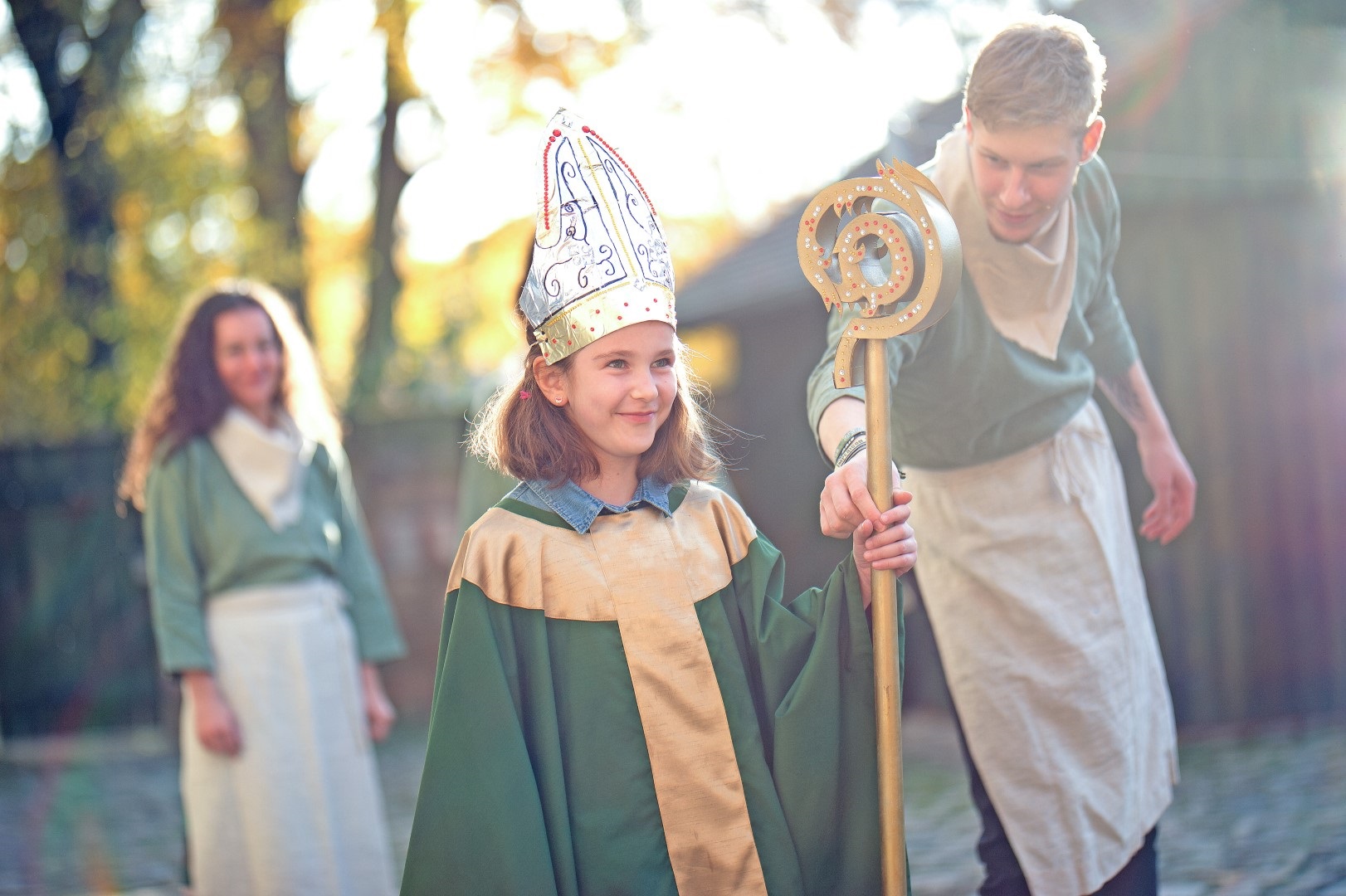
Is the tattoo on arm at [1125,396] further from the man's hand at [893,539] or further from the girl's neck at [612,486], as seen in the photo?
the girl's neck at [612,486]

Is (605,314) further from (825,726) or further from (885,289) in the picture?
(825,726)

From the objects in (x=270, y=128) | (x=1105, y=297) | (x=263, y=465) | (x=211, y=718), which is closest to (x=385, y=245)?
(x=270, y=128)

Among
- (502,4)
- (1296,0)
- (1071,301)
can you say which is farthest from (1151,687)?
(502,4)

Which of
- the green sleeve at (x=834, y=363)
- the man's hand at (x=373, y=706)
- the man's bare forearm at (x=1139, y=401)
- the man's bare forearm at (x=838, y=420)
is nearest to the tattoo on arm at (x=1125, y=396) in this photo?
the man's bare forearm at (x=1139, y=401)

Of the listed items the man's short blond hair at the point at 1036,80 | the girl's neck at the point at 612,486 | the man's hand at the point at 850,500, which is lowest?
the man's hand at the point at 850,500

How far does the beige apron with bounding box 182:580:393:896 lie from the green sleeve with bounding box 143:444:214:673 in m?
0.07

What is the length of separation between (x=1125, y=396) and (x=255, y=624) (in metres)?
2.57

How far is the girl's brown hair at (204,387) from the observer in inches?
163

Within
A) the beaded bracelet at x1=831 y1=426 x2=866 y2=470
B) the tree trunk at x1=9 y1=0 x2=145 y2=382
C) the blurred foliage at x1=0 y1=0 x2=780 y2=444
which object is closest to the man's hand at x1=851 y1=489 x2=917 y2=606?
the beaded bracelet at x1=831 y1=426 x2=866 y2=470

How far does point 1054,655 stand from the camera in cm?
269

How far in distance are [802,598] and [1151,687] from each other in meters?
0.96

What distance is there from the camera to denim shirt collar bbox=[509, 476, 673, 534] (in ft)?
7.56

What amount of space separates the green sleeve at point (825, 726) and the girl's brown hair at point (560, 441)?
0.97 ft

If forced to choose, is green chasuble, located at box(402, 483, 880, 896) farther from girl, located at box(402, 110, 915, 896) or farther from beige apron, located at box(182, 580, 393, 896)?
beige apron, located at box(182, 580, 393, 896)
